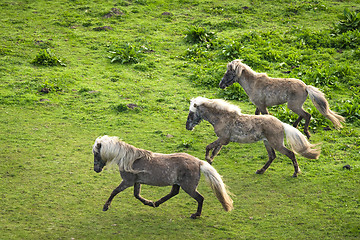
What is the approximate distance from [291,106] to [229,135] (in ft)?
8.34

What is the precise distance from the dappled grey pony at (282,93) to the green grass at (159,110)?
772 millimetres

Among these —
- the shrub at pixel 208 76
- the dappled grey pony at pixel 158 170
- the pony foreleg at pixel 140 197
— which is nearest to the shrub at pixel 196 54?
the shrub at pixel 208 76

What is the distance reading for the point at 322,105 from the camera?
12758mm

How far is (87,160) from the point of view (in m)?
11.9

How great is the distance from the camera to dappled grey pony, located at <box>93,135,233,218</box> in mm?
9391

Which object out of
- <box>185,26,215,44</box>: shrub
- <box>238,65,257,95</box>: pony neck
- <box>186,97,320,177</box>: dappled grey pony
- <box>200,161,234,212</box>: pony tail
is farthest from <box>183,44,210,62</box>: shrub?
<box>200,161,234,212</box>: pony tail

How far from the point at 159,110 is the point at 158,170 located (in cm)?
541

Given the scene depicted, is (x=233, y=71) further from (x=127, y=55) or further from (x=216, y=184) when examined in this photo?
(x=127, y=55)

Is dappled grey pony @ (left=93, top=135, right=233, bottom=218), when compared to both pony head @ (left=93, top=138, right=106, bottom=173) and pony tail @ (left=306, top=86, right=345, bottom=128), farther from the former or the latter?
pony tail @ (left=306, top=86, right=345, bottom=128)

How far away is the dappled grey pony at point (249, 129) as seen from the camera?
10914 mm

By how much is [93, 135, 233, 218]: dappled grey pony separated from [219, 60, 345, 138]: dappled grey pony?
14.0ft

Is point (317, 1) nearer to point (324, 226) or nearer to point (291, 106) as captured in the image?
point (291, 106)

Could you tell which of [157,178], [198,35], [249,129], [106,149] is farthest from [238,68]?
[198,35]

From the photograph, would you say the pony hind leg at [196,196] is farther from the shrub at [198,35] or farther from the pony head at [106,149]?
the shrub at [198,35]
